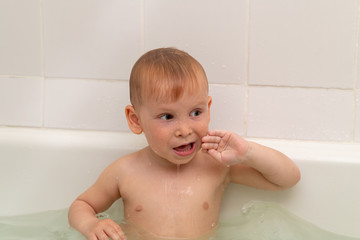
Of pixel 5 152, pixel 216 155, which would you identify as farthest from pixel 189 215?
pixel 5 152

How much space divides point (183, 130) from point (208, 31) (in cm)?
38

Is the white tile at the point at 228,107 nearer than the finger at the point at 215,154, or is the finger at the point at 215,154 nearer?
the finger at the point at 215,154

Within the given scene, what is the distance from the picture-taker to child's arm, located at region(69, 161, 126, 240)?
3.51 feet

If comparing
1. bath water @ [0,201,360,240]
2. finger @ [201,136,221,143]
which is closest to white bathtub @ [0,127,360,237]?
bath water @ [0,201,360,240]

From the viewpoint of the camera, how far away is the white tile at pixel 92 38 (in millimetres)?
1367

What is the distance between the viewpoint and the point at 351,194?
1240 millimetres

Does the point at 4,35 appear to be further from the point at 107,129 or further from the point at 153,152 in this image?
the point at 153,152

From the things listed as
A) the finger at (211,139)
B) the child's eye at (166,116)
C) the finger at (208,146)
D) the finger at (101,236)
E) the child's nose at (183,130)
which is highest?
the child's eye at (166,116)

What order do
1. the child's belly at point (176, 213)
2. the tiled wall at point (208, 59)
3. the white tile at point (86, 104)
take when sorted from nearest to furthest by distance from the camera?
the child's belly at point (176, 213), the tiled wall at point (208, 59), the white tile at point (86, 104)

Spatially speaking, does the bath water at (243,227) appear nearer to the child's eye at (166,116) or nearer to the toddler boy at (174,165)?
the toddler boy at (174,165)

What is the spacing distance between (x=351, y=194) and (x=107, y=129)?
753mm

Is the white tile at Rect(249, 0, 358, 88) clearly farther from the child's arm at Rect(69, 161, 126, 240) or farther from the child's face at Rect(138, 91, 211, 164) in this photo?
the child's arm at Rect(69, 161, 126, 240)

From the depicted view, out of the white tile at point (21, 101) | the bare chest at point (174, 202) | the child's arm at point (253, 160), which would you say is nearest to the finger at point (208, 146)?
the child's arm at point (253, 160)

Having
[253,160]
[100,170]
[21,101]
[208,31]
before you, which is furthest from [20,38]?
[253,160]
